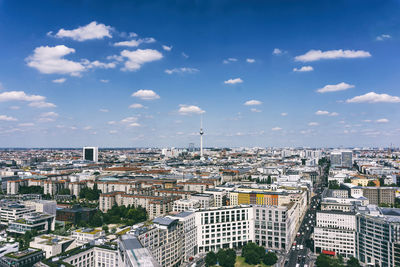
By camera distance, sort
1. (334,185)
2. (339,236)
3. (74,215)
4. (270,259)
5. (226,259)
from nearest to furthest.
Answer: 1. (226,259)
2. (270,259)
3. (339,236)
4. (74,215)
5. (334,185)

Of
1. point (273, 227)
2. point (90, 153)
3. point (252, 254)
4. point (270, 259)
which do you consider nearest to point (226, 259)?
point (252, 254)

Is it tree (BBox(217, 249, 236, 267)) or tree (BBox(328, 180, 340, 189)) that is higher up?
tree (BBox(328, 180, 340, 189))

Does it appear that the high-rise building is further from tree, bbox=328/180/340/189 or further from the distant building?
tree, bbox=328/180/340/189

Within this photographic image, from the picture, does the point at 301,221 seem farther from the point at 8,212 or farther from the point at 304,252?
the point at 8,212

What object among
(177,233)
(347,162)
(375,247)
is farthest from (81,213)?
(347,162)

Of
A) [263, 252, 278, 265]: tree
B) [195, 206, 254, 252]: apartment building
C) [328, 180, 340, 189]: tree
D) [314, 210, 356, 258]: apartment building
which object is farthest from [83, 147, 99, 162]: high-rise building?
[263, 252, 278, 265]: tree

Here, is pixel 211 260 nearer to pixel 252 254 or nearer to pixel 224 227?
pixel 252 254
